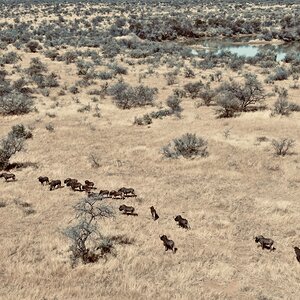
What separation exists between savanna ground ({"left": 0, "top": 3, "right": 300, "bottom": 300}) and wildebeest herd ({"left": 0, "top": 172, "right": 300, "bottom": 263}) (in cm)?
20

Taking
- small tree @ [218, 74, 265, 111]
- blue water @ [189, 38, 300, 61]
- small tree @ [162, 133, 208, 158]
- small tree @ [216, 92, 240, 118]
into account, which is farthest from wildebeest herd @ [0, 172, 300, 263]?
blue water @ [189, 38, 300, 61]

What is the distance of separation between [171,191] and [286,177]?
185 inches

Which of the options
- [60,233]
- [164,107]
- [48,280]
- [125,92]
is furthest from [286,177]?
[125,92]

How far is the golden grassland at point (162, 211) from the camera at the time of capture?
10.5 metres

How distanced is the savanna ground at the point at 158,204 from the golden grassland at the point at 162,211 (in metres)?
0.04

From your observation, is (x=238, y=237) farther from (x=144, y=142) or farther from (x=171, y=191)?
(x=144, y=142)

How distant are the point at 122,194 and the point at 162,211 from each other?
175 cm

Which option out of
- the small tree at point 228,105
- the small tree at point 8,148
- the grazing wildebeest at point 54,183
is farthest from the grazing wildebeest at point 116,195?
the small tree at point 228,105

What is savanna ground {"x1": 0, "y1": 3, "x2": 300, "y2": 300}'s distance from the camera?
34.6 feet

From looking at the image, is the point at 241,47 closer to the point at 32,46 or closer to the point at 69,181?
the point at 32,46

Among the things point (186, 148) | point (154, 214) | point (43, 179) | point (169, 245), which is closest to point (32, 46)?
point (186, 148)

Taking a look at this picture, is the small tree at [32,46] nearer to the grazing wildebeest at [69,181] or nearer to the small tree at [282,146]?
the small tree at [282,146]

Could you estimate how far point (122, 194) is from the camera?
A: 51.0 feet

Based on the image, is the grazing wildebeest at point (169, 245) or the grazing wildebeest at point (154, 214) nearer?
the grazing wildebeest at point (169, 245)
